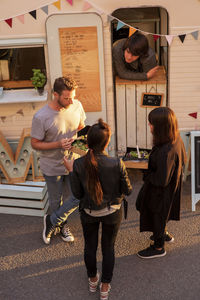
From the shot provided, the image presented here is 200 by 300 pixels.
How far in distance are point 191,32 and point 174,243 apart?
2912mm

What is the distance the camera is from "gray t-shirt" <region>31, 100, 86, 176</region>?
380 cm

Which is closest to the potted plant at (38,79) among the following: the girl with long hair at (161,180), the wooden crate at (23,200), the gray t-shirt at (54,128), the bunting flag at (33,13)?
the bunting flag at (33,13)

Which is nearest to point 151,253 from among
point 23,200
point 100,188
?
point 100,188

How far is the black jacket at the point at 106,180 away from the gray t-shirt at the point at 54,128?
883 millimetres

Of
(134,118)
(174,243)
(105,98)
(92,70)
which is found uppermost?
(92,70)

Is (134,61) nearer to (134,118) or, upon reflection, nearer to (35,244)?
(134,118)

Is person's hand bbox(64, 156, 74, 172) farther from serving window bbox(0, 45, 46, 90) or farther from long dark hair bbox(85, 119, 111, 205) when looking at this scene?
serving window bbox(0, 45, 46, 90)

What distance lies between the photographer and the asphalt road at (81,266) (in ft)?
12.1

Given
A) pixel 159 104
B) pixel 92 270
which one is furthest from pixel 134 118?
pixel 92 270

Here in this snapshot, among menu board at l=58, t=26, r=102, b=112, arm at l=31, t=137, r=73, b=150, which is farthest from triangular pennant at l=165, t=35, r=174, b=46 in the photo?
arm at l=31, t=137, r=73, b=150

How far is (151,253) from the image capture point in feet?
13.6

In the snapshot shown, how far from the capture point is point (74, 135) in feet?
13.7

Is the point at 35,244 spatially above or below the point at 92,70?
below

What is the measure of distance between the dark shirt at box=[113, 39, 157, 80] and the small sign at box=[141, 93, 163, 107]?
278 millimetres
